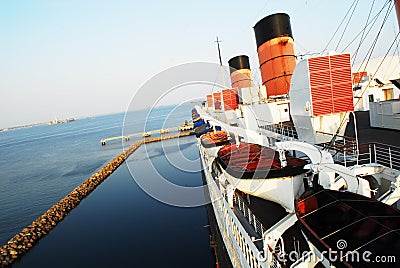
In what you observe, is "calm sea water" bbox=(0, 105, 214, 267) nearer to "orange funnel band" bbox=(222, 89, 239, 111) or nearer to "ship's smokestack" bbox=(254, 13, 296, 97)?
"orange funnel band" bbox=(222, 89, 239, 111)

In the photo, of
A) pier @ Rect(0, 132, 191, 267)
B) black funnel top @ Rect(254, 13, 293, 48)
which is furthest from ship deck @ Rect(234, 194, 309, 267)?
pier @ Rect(0, 132, 191, 267)

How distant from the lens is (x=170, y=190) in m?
21.3

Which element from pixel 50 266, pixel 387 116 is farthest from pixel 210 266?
pixel 387 116

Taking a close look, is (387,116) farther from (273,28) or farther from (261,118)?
(273,28)

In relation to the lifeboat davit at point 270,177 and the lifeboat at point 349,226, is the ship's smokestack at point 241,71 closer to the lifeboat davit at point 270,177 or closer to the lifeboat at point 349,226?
the lifeboat davit at point 270,177

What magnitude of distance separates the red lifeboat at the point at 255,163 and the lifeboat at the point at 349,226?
1336 millimetres

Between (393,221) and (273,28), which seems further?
(273,28)

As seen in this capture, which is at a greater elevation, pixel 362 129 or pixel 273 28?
pixel 273 28

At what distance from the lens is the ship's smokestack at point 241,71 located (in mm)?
26812

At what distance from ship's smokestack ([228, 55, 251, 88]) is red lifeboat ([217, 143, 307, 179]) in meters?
18.0

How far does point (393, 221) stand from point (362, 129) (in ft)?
27.3

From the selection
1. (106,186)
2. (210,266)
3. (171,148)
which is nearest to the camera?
(210,266)

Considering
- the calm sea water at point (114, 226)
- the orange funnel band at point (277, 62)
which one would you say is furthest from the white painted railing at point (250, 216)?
Result: the orange funnel band at point (277, 62)

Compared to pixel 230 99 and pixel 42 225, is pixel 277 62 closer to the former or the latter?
pixel 230 99
